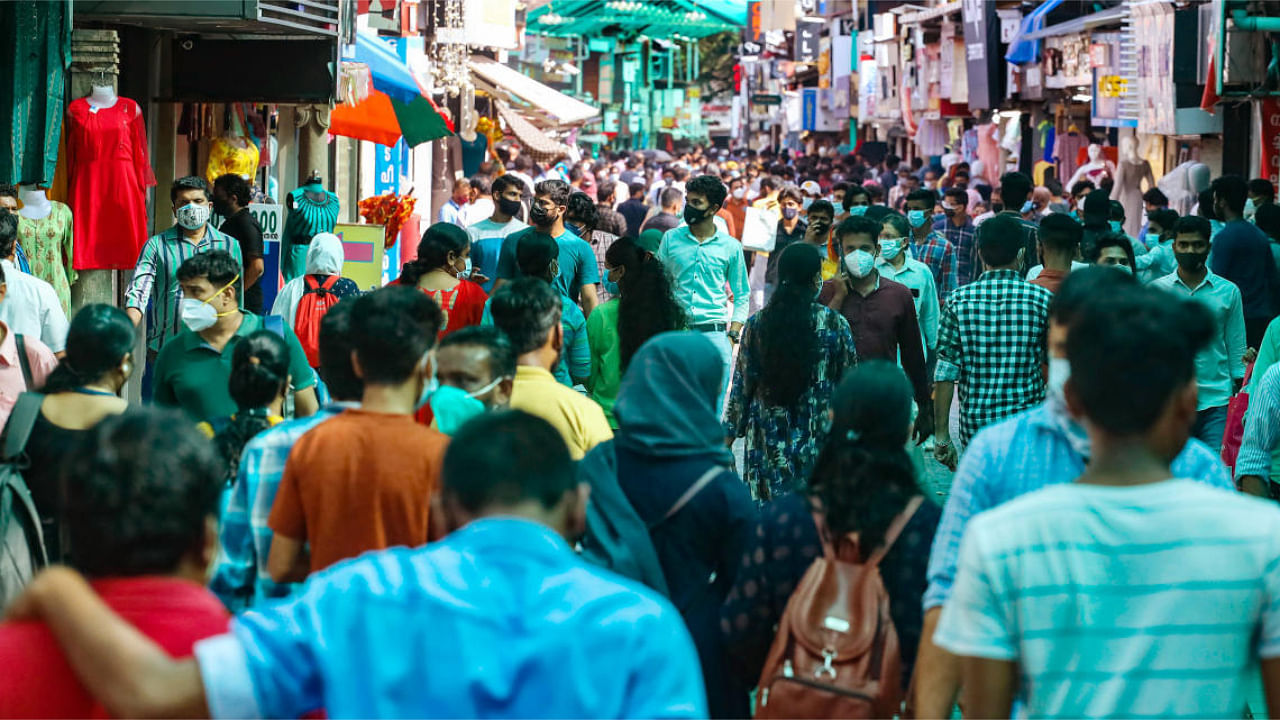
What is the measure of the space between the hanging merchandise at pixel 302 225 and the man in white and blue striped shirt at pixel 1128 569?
9839 mm

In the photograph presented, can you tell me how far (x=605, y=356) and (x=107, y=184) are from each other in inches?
169

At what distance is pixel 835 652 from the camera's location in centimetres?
370

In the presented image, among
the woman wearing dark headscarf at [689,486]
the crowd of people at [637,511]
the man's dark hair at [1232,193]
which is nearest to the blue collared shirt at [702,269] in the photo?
the crowd of people at [637,511]

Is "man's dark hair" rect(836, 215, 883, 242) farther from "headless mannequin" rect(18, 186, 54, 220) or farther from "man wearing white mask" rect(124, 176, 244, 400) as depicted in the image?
"headless mannequin" rect(18, 186, 54, 220)

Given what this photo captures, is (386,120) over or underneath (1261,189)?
over

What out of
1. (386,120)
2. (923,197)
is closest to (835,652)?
Answer: (923,197)

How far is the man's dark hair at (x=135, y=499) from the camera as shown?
2.52m

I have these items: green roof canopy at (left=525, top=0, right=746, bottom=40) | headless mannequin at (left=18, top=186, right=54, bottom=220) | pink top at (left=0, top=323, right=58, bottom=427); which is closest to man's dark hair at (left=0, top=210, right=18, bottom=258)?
pink top at (left=0, top=323, right=58, bottom=427)

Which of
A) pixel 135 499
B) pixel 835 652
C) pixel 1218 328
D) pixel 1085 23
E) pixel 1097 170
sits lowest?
pixel 835 652

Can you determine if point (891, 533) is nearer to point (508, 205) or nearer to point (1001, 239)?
point (1001, 239)

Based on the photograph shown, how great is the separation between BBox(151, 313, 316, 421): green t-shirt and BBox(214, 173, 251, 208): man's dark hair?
186 inches

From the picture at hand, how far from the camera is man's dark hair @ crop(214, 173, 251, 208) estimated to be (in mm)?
10688

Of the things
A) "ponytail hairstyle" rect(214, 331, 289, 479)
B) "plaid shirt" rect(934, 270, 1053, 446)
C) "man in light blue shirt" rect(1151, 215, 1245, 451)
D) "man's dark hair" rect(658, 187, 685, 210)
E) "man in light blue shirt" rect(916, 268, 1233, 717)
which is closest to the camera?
"man in light blue shirt" rect(916, 268, 1233, 717)

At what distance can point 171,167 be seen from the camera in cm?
1312
